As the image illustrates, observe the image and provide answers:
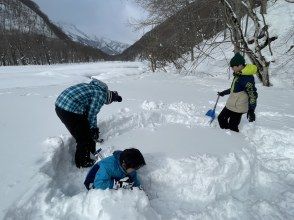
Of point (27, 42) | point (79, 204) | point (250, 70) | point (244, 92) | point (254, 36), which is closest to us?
point (79, 204)

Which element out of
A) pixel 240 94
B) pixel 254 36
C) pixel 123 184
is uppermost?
pixel 254 36

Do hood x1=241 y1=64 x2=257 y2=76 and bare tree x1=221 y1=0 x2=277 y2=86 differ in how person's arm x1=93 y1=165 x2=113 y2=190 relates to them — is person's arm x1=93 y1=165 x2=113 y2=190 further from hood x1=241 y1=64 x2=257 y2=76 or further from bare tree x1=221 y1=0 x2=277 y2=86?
bare tree x1=221 y1=0 x2=277 y2=86

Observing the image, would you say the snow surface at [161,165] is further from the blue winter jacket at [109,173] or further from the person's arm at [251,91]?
the person's arm at [251,91]

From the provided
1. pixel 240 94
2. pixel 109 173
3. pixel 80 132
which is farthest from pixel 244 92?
pixel 109 173

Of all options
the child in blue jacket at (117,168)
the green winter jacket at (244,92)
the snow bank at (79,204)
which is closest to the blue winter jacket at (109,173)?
the child in blue jacket at (117,168)

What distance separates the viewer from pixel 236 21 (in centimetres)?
1094

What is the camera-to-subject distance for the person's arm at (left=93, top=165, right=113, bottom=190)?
387 cm

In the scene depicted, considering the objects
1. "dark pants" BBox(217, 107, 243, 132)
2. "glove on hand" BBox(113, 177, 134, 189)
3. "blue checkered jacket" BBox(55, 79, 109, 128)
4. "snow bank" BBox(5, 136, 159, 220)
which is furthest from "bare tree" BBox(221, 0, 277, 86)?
"snow bank" BBox(5, 136, 159, 220)

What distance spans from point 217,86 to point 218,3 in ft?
10.6

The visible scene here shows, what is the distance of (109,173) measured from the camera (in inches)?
157

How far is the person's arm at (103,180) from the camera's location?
387 centimetres

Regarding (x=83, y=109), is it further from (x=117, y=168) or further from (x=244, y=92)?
(x=244, y=92)

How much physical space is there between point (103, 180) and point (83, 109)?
1354 millimetres

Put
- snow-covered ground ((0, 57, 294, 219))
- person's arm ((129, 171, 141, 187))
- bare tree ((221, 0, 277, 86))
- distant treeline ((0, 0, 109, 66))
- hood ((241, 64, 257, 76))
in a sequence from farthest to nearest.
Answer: distant treeline ((0, 0, 109, 66)) < bare tree ((221, 0, 277, 86)) < hood ((241, 64, 257, 76)) < person's arm ((129, 171, 141, 187)) < snow-covered ground ((0, 57, 294, 219))
